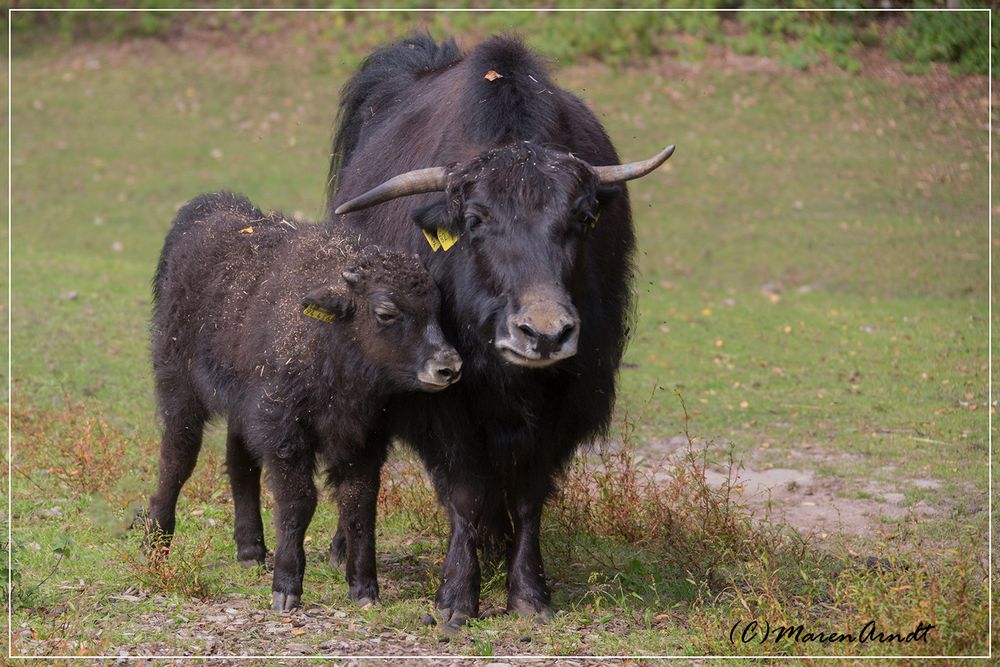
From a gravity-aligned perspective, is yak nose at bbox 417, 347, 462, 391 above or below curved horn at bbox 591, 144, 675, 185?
below

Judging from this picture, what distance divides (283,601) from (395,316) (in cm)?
142

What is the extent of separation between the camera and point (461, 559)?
5957mm

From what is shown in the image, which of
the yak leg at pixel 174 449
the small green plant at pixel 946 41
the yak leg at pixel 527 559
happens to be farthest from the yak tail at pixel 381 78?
the small green plant at pixel 946 41

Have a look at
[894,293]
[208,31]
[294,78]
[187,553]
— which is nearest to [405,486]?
[187,553]

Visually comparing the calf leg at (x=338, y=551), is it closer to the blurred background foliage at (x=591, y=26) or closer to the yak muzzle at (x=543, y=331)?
the yak muzzle at (x=543, y=331)

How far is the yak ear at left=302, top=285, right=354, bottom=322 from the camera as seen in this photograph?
18.3 feet

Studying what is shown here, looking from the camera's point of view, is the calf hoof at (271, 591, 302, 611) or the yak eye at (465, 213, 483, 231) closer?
the yak eye at (465, 213, 483, 231)

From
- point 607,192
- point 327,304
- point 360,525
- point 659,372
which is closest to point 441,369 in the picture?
point 327,304

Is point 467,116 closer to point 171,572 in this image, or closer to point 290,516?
point 290,516

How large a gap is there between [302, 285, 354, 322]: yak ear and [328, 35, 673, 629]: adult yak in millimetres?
445

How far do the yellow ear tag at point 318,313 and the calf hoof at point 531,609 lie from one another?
1.58 meters

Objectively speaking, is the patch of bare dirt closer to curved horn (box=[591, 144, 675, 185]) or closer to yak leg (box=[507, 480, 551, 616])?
yak leg (box=[507, 480, 551, 616])

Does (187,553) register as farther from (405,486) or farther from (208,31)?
(208,31)

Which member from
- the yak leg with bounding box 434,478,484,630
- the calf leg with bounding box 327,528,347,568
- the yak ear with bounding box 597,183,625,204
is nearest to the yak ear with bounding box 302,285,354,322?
the yak leg with bounding box 434,478,484,630
